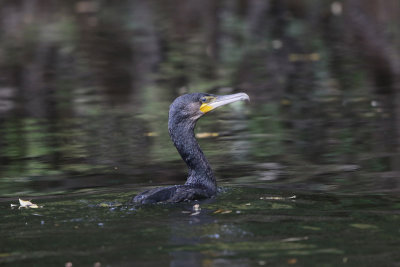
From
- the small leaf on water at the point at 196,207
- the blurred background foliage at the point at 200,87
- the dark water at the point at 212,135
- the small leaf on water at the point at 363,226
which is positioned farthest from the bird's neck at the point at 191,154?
the small leaf on water at the point at 363,226

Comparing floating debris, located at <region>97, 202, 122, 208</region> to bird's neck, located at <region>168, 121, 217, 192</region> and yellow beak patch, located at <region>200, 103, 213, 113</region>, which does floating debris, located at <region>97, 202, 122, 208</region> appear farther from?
yellow beak patch, located at <region>200, 103, 213, 113</region>

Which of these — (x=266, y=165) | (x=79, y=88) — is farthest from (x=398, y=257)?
(x=79, y=88)

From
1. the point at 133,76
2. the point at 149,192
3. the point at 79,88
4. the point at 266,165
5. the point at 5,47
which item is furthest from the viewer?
the point at 5,47

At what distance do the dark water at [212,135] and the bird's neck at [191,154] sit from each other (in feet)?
1.38

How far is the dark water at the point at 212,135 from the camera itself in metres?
7.37

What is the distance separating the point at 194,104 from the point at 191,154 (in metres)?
0.64

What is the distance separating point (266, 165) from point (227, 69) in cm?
948

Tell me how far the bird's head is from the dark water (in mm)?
1000

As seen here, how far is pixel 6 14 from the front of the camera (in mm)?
32375

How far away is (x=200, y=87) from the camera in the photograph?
18.4m

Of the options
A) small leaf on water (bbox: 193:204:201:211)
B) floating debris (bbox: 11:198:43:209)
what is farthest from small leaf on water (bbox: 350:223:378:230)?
floating debris (bbox: 11:198:43:209)

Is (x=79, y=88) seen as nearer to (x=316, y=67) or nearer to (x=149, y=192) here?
(x=316, y=67)

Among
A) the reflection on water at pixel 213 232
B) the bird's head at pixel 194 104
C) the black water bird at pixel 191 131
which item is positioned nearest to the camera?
the reflection on water at pixel 213 232

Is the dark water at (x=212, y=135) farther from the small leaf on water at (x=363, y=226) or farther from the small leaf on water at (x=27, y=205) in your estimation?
the small leaf on water at (x=27, y=205)
